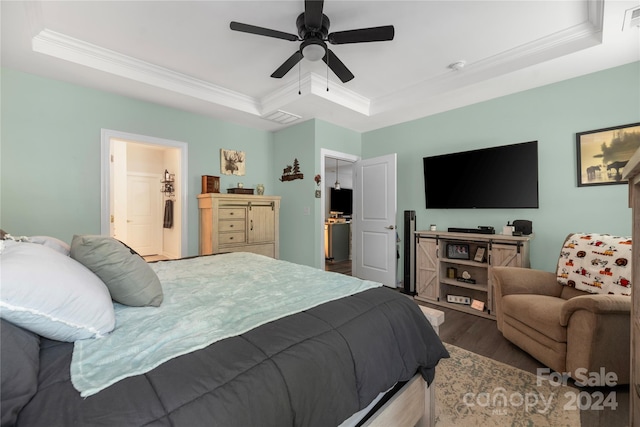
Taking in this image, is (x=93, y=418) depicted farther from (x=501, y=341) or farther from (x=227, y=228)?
(x=227, y=228)

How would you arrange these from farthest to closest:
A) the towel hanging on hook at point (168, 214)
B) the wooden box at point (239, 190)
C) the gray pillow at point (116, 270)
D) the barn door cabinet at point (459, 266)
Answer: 1. the towel hanging on hook at point (168, 214)
2. the wooden box at point (239, 190)
3. the barn door cabinet at point (459, 266)
4. the gray pillow at point (116, 270)

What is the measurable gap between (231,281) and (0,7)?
8.22 ft

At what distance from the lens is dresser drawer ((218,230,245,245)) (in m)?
3.60

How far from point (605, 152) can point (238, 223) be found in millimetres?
4175

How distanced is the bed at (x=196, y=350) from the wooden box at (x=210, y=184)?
7.60ft

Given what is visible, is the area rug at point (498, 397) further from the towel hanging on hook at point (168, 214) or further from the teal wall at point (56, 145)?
the towel hanging on hook at point (168, 214)

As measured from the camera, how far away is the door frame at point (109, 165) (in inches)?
120

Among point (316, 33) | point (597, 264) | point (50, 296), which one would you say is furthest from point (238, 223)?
point (597, 264)

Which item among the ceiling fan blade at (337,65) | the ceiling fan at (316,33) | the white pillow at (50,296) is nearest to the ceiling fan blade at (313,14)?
the ceiling fan at (316,33)

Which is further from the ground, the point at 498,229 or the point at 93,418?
the point at 498,229

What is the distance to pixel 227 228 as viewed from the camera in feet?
12.0

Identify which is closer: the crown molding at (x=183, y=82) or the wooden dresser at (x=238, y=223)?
the crown molding at (x=183, y=82)

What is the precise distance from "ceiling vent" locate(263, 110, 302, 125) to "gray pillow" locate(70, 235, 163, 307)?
294cm

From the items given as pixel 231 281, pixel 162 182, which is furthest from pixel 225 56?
pixel 162 182
